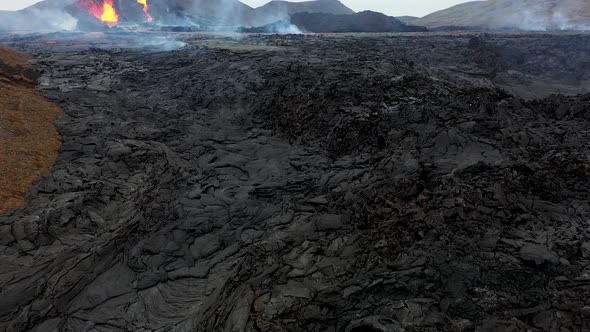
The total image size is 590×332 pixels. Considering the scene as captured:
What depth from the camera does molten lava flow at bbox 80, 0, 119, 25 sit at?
77000mm

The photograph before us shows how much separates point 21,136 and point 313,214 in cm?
1235

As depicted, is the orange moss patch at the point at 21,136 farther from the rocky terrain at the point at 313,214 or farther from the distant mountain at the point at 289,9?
the distant mountain at the point at 289,9

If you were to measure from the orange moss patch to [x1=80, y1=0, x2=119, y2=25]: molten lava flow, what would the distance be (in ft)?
225

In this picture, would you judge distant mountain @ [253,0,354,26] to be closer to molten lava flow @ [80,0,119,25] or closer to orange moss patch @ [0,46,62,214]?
molten lava flow @ [80,0,119,25]

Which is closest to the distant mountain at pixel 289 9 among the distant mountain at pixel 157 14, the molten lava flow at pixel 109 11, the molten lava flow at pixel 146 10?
the distant mountain at pixel 157 14

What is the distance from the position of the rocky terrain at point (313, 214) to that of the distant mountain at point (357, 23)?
47.1 metres

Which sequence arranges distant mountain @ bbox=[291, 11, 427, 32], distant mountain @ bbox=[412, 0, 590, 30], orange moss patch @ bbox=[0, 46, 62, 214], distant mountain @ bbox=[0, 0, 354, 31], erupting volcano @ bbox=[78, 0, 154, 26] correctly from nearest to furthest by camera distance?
orange moss patch @ bbox=[0, 46, 62, 214] → distant mountain @ bbox=[412, 0, 590, 30] → distant mountain @ bbox=[291, 11, 427, 32] → distant mountain @ bbox=[0, 0, 354, 31] → erupting volcano @ bbox=[78, 0, 154, 26]

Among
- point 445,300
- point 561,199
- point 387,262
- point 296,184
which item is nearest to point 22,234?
point 296,184

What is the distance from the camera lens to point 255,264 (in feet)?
28.7

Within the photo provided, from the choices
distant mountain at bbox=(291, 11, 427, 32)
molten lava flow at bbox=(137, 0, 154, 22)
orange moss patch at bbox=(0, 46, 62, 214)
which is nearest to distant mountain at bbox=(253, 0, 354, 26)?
distant mountain at bbox=(291, 11, 427, 32)

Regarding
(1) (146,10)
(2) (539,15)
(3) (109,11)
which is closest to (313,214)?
(2) (539,15)

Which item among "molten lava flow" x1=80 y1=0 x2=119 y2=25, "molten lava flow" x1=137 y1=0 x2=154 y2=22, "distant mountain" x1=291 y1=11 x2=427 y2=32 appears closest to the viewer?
"distant mountain" x1=291 y1=11 x2=427 y2=32

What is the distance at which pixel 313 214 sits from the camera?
10.9 metres

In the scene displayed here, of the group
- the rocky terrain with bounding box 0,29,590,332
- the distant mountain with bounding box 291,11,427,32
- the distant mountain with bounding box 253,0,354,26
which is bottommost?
the rocky terrain with bounding box 0,29,590,332
